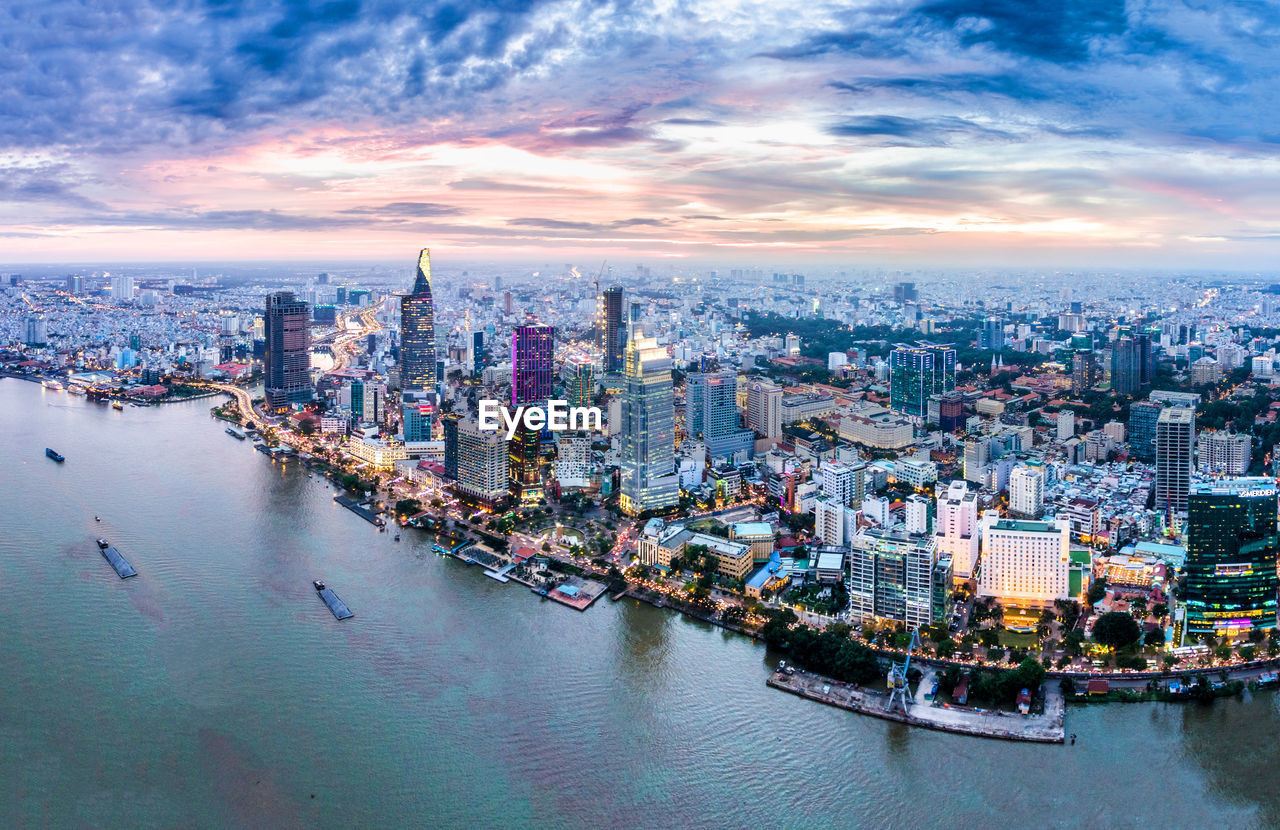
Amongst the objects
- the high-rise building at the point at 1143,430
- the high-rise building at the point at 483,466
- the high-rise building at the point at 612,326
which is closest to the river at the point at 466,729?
the high-rise building at the point at 483,466

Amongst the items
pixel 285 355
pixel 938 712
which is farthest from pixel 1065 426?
pixel 285 355

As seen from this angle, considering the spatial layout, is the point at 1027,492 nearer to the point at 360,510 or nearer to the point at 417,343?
the point at 360,510

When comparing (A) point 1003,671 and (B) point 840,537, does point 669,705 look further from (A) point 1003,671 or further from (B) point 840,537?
(B) point 840,537

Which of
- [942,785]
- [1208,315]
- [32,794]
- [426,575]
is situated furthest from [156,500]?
[1208,315]

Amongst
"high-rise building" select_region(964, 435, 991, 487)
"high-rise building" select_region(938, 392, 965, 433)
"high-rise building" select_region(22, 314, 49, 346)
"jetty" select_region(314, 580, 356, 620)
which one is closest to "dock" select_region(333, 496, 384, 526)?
"jetty" select_region(314, 580, 356, 620)

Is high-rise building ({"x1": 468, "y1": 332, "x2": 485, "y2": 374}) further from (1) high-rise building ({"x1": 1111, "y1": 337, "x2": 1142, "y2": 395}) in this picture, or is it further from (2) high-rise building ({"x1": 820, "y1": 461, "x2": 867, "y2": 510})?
(1) high-rise building ({"x1": 1111, "y1": 337, "x2": 1142, "y2": 395})

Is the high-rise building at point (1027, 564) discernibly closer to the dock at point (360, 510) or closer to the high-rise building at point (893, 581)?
the high-rise building at point (893, 581)

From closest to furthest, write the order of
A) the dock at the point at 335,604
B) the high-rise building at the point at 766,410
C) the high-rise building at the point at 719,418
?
the dock at the point at 335,604
the high-rise building at the point at 719,418
the high-rise building at the point at 766,410
